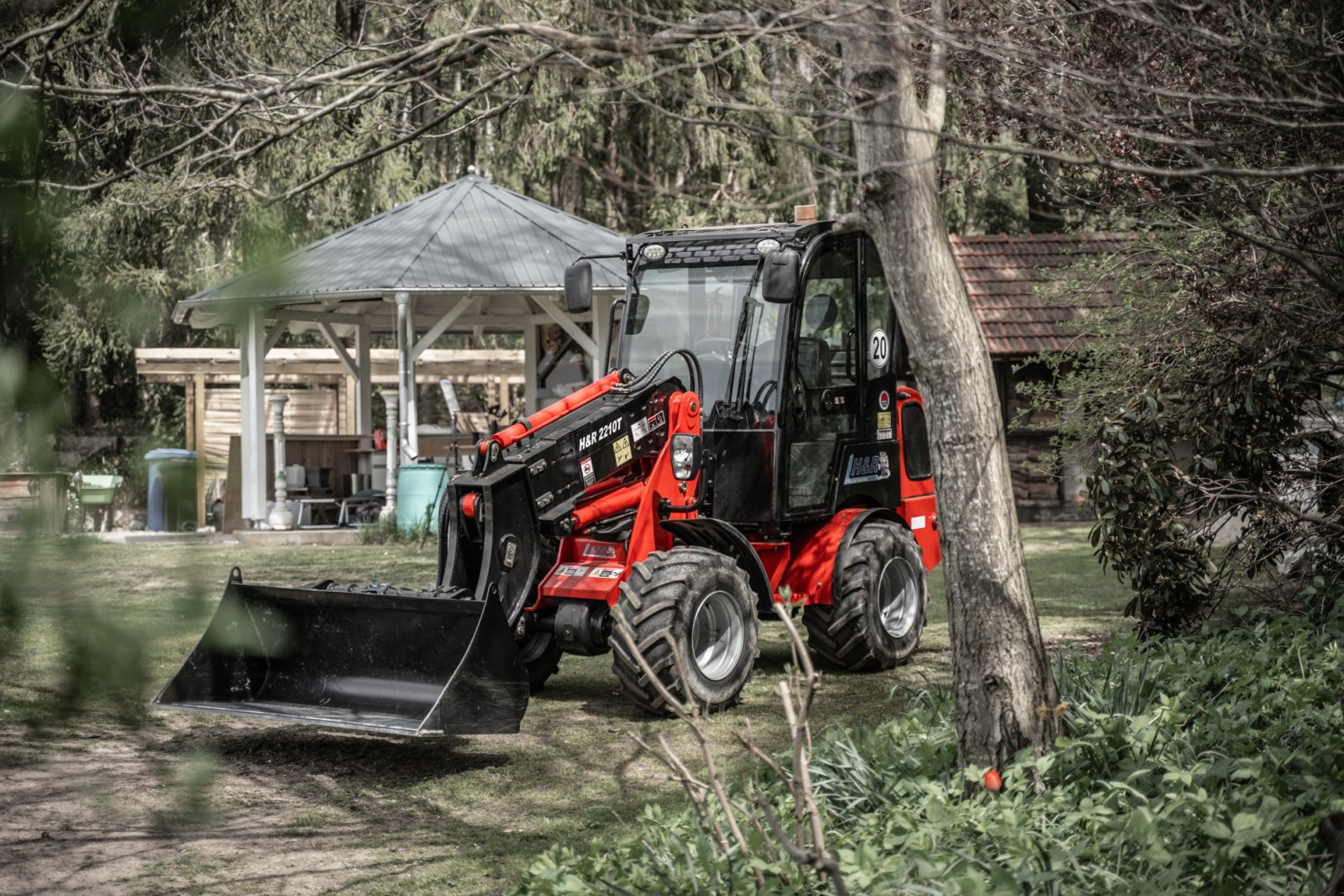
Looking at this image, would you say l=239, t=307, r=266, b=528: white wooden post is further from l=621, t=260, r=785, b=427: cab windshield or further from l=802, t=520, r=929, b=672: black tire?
l=802, t=520, r=929, b=672: black tire

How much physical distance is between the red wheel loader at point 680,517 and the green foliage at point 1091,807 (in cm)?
148

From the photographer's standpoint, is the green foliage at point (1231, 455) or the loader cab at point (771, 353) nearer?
the green foliage at point (1231, 455)

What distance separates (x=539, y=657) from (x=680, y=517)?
3.64 feet

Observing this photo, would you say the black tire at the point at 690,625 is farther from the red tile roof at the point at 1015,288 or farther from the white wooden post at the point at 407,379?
the red tile roof at the point at 1015,288

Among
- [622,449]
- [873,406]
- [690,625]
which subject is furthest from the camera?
[873,406]

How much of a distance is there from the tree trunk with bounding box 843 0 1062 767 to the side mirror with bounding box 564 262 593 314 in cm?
366

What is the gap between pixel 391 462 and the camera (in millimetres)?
18547

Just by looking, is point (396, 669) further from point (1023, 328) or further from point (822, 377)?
point (1023, 328)

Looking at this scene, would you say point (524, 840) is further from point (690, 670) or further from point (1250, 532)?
point (1250, 532)

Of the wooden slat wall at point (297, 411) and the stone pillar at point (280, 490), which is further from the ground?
the wooden slat wall at point (297, 411)

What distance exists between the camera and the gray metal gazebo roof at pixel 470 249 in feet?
57.6

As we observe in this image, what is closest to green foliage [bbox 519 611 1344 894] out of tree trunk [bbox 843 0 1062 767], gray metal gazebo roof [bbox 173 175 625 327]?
tree trunk [bbox 843 0 1062 767]

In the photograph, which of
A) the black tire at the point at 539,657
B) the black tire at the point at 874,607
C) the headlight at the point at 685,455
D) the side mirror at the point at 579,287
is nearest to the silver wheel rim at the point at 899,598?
the black tire at the point at 874,607

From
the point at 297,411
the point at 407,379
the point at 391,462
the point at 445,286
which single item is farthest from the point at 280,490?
the point at 297,411
